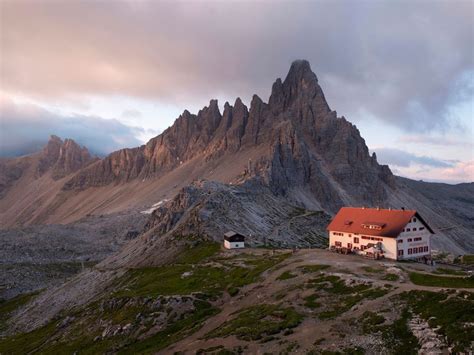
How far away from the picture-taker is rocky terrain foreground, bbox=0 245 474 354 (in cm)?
3478

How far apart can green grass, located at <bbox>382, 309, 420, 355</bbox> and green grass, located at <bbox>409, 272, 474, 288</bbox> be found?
11879mm

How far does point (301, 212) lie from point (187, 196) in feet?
138

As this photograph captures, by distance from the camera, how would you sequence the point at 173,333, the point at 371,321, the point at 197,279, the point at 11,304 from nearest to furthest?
1. the point at 371,321
2. the point at 173,333
3. the point at 197,279
4. the point at 11,304

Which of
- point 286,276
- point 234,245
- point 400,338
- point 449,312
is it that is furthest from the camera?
point 234,245

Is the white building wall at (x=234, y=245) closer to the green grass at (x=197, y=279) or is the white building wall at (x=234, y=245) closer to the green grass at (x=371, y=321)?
the green grass at (x=197, y=279)

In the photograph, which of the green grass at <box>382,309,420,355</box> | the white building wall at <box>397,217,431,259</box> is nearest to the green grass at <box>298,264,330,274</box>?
the white building wall at <box>397,217,431,259</box>

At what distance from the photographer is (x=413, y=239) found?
69.0 m

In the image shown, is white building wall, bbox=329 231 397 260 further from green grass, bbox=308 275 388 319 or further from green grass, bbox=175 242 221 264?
green grass, bbox=175 242 221 264

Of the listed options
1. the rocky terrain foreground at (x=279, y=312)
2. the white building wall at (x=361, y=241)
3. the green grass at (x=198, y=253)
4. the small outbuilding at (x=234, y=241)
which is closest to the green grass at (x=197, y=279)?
the rocky terrain foreground at (x=279, y=312)

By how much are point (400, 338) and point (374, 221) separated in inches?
1568

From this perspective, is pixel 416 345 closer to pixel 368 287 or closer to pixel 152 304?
pixel 368 287

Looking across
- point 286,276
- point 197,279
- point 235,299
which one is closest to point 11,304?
point 197,279

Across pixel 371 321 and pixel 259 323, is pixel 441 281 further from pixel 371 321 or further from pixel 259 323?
pixel 259 323

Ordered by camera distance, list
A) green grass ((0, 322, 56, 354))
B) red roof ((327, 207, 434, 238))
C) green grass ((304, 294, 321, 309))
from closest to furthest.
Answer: green grass ((304, 294, 321, 309)) → red roof ((327, 207, 434, 238)) → green grass ((0, 322, 56, 354))
